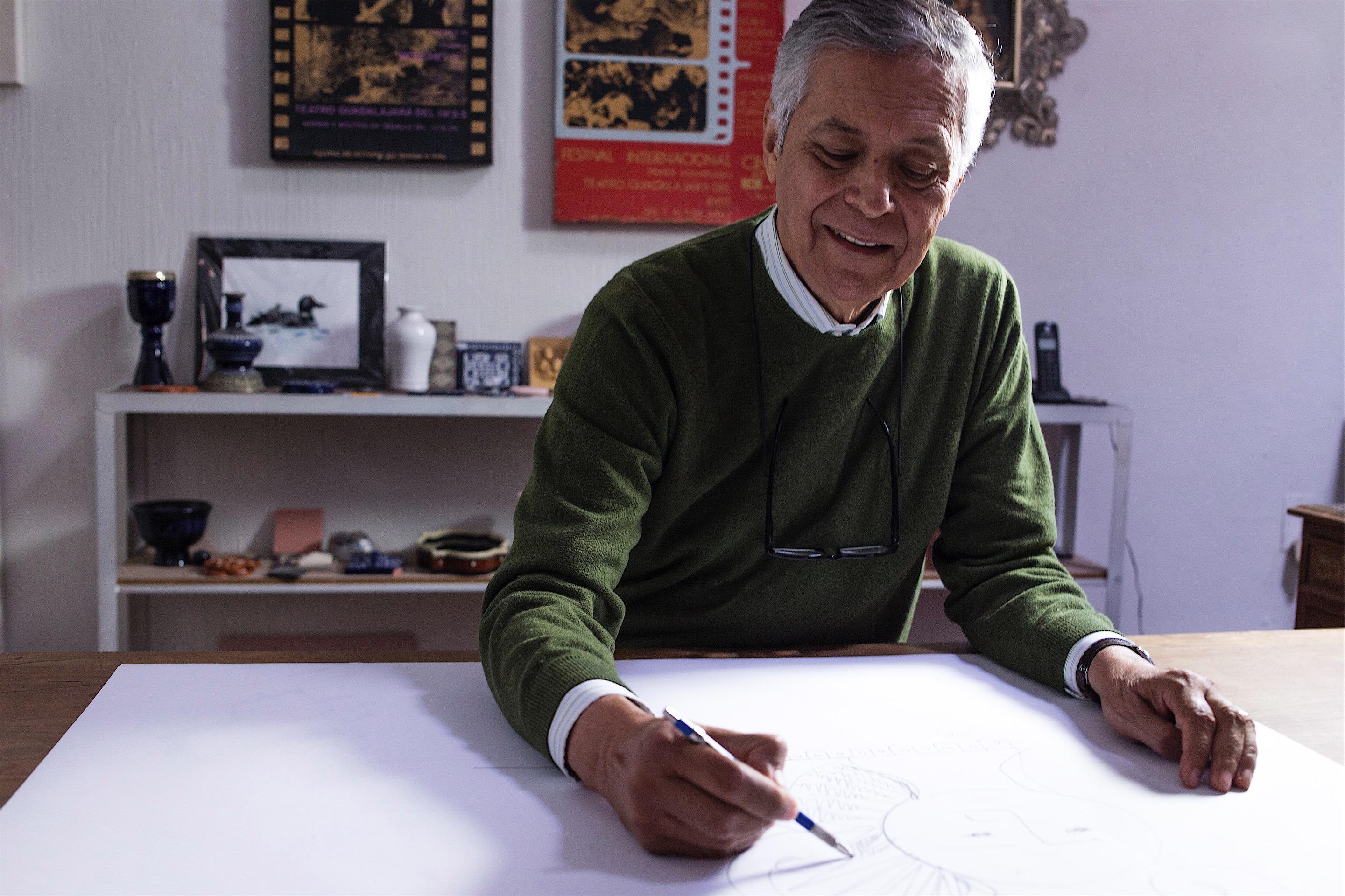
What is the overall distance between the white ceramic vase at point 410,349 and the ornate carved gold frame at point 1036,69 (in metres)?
1.48

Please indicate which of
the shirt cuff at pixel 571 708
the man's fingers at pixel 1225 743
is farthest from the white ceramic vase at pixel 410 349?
the man's fingers at pixel 1225 743

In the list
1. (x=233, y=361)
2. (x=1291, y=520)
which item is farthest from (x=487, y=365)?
(x=1291, y=520)

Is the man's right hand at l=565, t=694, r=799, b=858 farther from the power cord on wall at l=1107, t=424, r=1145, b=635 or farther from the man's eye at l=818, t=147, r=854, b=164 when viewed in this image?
the power cord on wall at l=1107, t=424, r=1145, b=635

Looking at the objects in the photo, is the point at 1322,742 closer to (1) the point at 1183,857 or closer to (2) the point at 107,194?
(1) the point at 1183,857

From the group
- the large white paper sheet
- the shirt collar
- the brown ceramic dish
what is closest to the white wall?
the brown ceramic dish

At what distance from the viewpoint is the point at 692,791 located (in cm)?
66

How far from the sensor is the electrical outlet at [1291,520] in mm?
2871

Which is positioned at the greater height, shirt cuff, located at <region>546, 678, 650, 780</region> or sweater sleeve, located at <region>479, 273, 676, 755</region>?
sweater sleeve, located at <region>479, 273, 676, 755</region>

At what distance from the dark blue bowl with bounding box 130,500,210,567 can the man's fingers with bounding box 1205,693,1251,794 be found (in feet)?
6.68

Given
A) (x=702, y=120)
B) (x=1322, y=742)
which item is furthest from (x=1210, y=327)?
(x=1322, y=742)

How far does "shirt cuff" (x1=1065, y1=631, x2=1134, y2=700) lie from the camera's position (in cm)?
97

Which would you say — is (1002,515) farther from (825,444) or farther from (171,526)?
(171,526)

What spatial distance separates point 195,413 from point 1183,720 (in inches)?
84.3

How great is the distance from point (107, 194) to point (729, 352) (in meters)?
1.86
